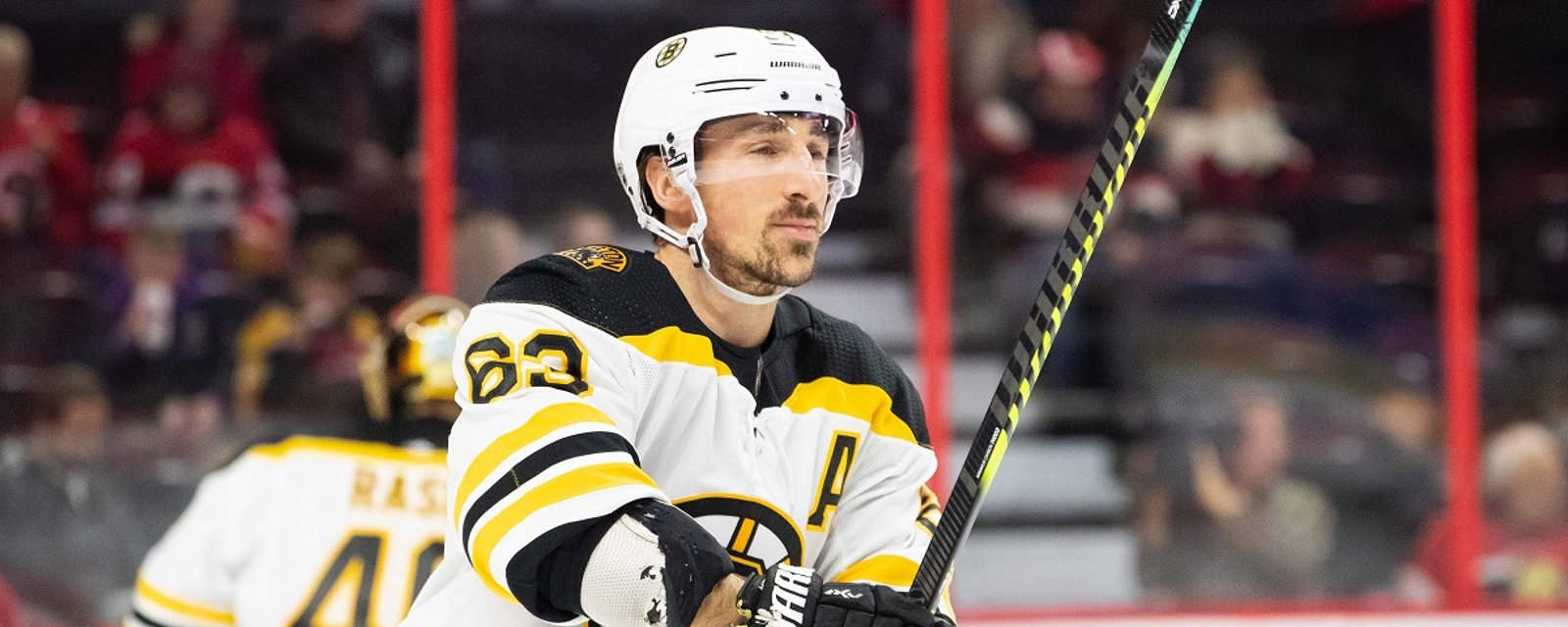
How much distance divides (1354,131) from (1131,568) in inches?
55.4

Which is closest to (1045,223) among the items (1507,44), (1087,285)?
(1087,285)

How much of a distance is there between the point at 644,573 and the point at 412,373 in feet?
4.68

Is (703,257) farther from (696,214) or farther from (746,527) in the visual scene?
(746,527)

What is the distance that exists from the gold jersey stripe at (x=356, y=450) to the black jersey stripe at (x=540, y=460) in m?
1.27

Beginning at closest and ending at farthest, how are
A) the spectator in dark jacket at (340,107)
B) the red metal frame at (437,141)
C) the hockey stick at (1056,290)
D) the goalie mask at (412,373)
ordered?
the hockey stick at (1056,290) → the goalie mask at (412,373) → the red metal frame at (437,141) → the spectator in dark jacket at (340,107)

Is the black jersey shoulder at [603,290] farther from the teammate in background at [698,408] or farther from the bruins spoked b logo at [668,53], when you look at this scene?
the bruins spoked b logo at [668,53]

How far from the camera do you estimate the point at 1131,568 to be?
4328mm

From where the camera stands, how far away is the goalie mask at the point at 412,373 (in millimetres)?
2891

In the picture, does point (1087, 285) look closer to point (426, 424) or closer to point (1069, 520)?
point (1069, 520)

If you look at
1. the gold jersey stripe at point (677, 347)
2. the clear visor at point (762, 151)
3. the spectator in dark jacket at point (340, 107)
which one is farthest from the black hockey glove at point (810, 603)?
the spectator in dark jacket at point (340, 107)

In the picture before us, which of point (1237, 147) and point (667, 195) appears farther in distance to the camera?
point (1237, 147)

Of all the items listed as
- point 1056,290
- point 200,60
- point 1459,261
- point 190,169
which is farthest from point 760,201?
point 200,60

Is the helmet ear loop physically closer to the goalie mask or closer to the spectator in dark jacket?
the goalie mask

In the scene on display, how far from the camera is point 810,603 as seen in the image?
1.57 m
